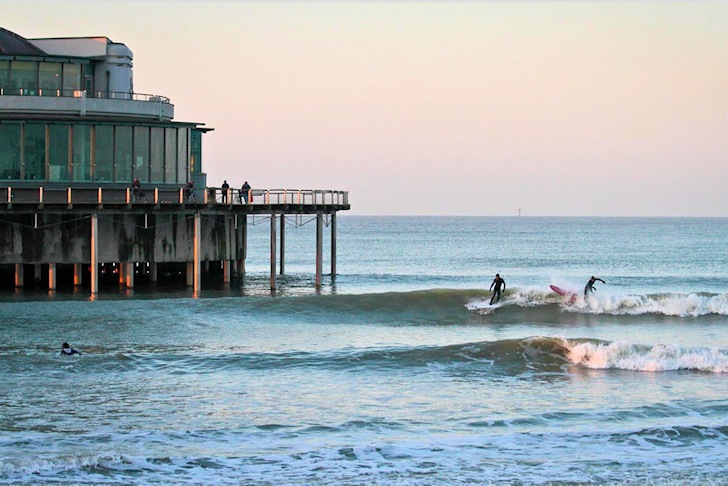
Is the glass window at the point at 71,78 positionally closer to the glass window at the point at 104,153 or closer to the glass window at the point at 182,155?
the glass window at the point at 104,153

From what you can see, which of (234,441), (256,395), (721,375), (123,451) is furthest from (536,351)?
(123,451)

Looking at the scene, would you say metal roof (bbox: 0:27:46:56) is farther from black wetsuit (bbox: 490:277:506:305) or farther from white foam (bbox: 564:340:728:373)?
white foam (bbox: 564:340:728:373)

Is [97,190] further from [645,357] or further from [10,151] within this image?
[645,357]

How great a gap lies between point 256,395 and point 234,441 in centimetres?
435

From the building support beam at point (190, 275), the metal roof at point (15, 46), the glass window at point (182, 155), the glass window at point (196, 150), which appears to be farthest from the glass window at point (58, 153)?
the glass window at point (196, 150)

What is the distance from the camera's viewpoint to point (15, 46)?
166 ft

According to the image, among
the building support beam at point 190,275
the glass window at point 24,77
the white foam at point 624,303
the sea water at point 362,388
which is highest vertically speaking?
the glass window at point 24,77

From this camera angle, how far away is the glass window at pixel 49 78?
47469 millimetres

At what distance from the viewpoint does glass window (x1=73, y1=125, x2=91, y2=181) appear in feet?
144

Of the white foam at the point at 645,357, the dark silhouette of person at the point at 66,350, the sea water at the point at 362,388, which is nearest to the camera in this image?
the sea water at the point at 362,388

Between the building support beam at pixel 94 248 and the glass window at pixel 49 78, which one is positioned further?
the glass window at pixel 49 78

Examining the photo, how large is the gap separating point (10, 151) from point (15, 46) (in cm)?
926

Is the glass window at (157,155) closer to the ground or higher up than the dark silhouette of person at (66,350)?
higher up

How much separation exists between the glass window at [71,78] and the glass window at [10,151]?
16.3 ft
